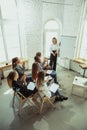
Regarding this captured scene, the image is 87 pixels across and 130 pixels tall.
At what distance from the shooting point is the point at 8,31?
4.38m

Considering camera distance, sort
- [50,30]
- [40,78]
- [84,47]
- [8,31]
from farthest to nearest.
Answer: [50,30], [84,47], [8,31], [40,78]

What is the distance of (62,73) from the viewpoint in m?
4.87

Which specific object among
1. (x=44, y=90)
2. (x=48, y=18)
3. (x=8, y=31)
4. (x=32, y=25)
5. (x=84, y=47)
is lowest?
(x=44, y=90)

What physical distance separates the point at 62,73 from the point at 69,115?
226cm

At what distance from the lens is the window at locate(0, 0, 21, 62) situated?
4105 millimetres

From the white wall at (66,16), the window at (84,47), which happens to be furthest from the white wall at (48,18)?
the window at (84,47)

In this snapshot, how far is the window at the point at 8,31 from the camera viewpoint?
162 inches

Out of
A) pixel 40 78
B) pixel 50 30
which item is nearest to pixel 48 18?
pixel 50 30

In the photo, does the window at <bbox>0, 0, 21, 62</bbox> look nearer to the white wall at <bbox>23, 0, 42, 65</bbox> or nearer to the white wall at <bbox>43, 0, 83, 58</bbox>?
the white wall at <bbox>23, 0, 42, 65</bbox>

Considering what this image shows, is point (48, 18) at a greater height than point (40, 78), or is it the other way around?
point (48, 18)

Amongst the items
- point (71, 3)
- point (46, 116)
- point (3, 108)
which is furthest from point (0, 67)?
point (71, 3)

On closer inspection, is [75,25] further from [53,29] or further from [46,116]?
[46,116]

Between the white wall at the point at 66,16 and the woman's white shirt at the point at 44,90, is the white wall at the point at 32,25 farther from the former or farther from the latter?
the woman's white shirt at the point at 44,90

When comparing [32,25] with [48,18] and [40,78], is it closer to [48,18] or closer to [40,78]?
[48,18]
